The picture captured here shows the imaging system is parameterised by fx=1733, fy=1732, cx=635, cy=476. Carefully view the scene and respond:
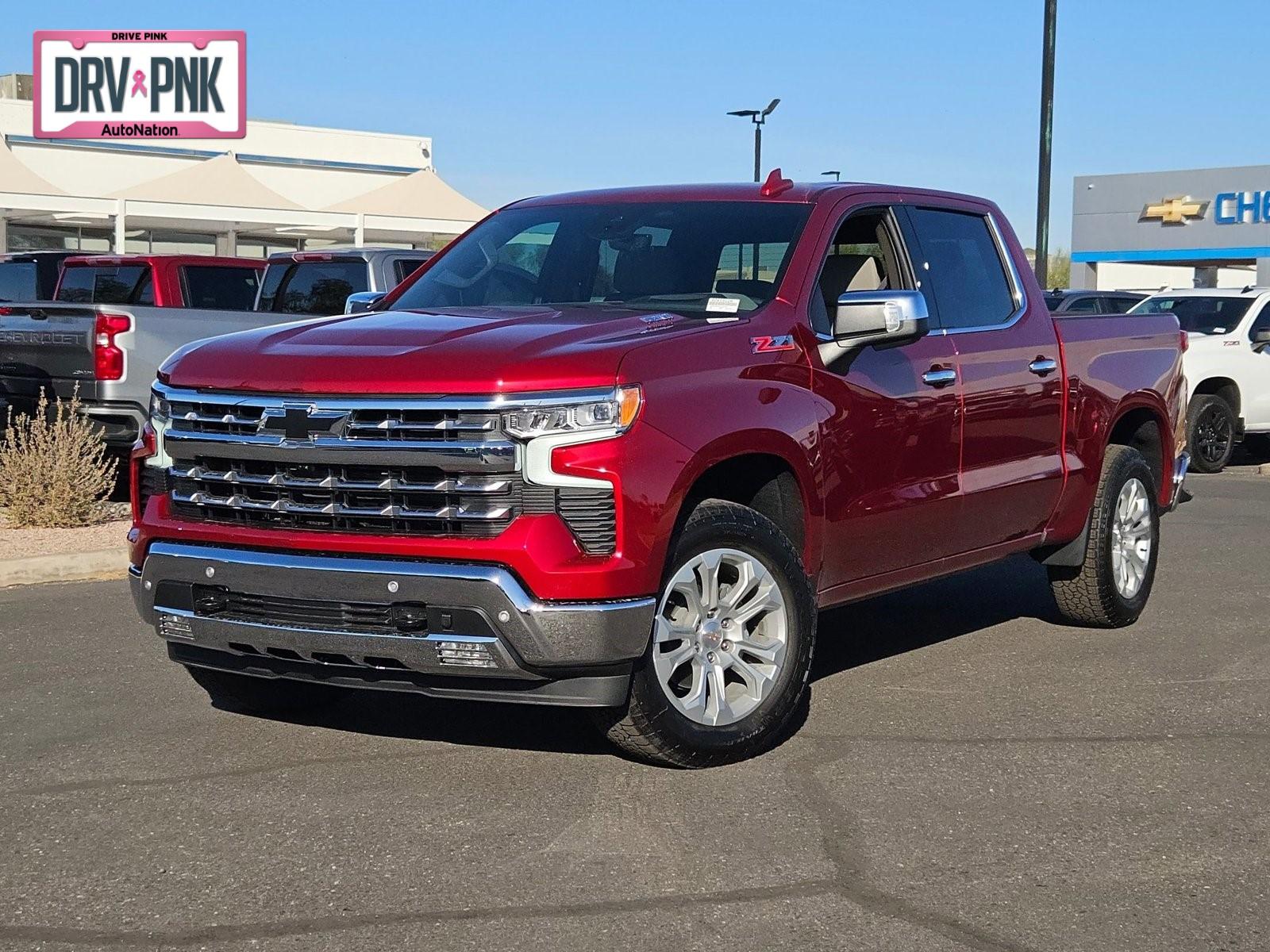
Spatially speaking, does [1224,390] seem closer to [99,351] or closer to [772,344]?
[99,351]

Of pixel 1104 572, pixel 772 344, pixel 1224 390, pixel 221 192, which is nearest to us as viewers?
pixel 772 344

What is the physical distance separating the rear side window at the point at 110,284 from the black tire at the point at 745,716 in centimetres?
1076

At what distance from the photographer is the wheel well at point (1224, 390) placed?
17359 millimetres

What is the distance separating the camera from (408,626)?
509 centimetres

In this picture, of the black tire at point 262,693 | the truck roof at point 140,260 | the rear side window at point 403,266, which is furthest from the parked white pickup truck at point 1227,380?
the black tire at point 262,693

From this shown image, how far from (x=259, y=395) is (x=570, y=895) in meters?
1.94

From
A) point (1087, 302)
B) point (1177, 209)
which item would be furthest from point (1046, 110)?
A: point (1177, 209)

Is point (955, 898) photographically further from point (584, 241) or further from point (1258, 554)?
point (1258, 554)

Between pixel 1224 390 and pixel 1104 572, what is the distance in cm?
1029

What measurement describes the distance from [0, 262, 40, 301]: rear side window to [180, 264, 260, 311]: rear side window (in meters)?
3.25

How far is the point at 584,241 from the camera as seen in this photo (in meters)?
6.73

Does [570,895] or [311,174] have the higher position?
[311,174]

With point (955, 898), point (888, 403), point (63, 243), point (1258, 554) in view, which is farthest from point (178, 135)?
point (955, 898)

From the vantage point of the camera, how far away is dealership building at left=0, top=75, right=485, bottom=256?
3092 cm
